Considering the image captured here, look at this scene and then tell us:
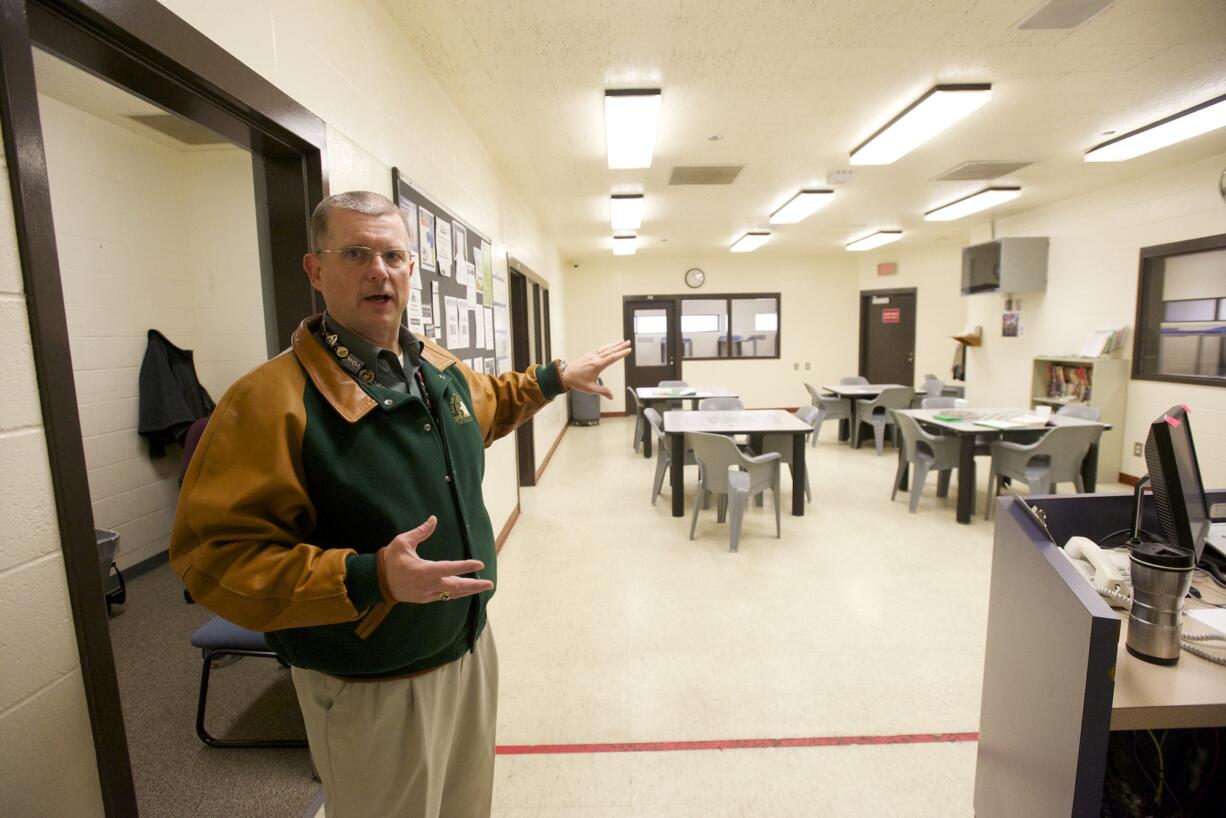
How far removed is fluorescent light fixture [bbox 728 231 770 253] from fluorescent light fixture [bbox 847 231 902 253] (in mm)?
1469

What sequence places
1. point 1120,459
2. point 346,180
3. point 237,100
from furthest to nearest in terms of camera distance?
1. point 1120,459
2. point 346,180
3. point 237,100

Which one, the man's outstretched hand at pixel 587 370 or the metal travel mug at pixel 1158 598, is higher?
the man's outstretched hand at pixel 587 370

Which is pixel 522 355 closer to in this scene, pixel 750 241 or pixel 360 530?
pixel 750 241

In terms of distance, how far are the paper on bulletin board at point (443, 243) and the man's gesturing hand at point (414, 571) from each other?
238 cm

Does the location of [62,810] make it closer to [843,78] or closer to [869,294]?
[843,78]

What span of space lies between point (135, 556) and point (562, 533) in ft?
9.26

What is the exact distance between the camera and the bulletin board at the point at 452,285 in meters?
2.70

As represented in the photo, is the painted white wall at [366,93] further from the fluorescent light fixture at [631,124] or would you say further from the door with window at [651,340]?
the door with window at [651,340]

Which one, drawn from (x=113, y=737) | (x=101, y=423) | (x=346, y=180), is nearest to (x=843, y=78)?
(x=346, y=180)

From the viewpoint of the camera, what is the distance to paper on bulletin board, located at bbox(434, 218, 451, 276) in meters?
3.05

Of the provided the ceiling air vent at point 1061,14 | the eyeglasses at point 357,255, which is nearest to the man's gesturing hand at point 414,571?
the eyeglasses at point 357,255

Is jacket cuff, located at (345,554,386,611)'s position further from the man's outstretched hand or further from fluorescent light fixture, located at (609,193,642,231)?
fluorescent light fixture, located at (609,193,642,231)

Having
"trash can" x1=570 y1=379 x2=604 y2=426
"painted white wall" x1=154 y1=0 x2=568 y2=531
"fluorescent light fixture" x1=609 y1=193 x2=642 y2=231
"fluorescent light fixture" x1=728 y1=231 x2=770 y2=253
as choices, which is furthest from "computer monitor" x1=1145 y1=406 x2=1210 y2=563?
"trash can" x1=570 y1=379 x2=604 y2=426

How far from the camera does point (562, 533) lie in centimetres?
454
